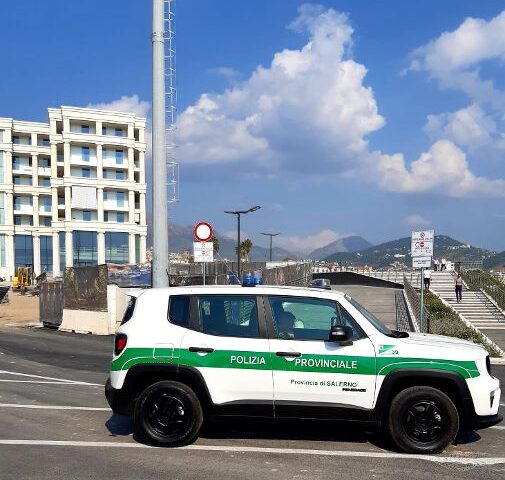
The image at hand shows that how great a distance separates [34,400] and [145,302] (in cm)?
350

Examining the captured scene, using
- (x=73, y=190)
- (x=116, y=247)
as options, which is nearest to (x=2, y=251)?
(x=73, y=190)

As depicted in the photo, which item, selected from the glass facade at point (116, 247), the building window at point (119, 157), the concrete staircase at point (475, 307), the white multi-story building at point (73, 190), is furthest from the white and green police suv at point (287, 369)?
the building window at point (119, 157)

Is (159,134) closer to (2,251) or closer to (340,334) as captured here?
(340,334)

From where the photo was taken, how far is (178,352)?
6.09m

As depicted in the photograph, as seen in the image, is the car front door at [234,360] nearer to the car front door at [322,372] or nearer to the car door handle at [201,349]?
the car door handle at [201,349]

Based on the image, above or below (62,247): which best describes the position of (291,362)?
below

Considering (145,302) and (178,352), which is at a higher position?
(145,302)

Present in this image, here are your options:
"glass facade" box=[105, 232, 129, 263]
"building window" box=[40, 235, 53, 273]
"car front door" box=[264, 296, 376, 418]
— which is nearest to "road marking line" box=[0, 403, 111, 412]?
"car front door" box=[264, 296, 376, 418]

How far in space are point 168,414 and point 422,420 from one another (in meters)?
2.74

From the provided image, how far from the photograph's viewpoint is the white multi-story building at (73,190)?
240 ft

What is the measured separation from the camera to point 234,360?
600cm

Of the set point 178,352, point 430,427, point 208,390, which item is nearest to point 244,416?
point 208,390

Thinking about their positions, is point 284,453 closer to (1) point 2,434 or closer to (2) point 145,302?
(2) point 145,302

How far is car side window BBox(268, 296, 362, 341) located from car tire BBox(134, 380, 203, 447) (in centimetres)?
120
